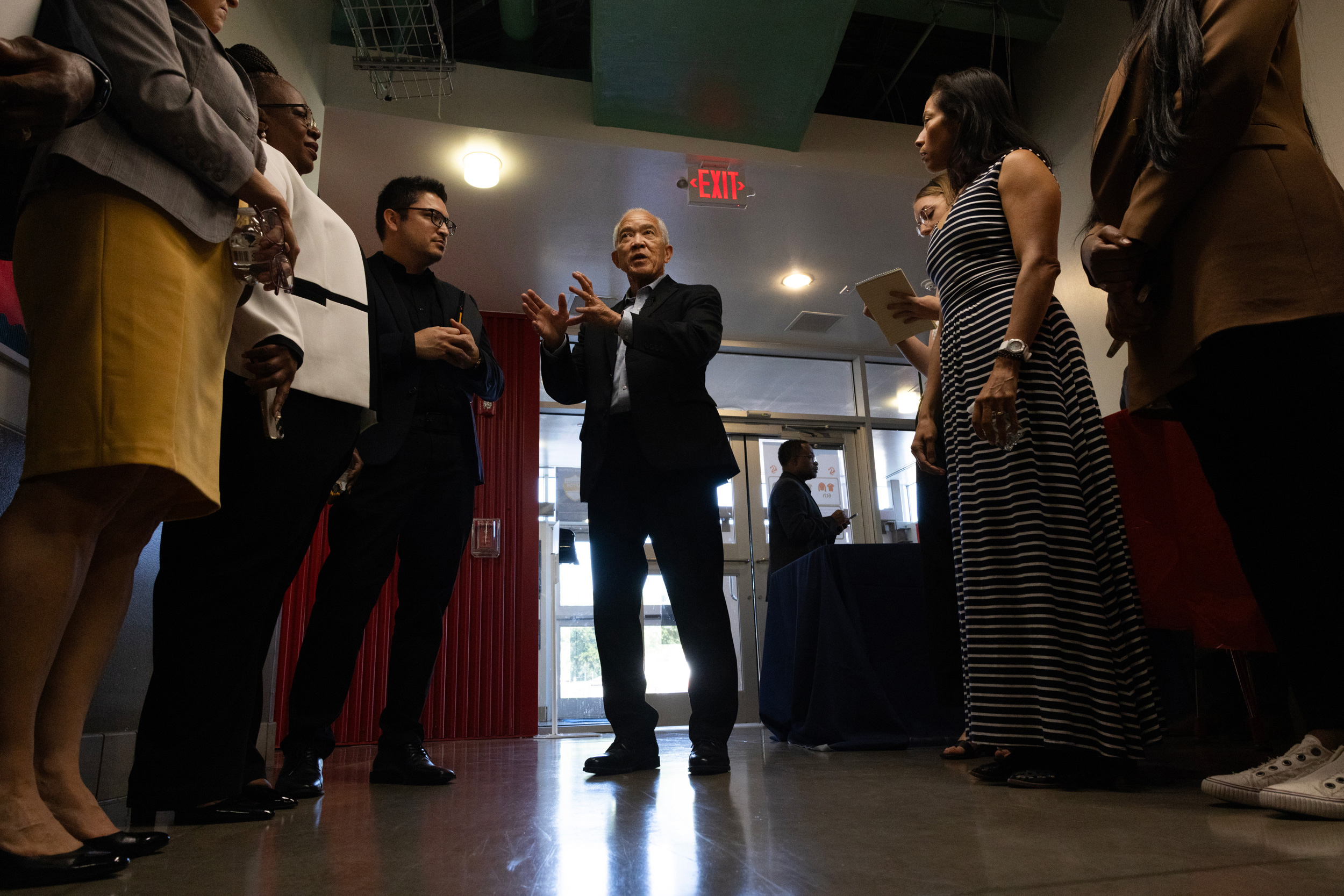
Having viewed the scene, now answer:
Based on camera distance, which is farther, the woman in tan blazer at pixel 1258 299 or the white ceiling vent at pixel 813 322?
the white ceiling vent at pixel 813 322

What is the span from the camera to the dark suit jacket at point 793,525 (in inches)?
142

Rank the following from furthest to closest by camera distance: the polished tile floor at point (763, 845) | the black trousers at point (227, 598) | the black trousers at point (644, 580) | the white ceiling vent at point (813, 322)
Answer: the white ceiling vent at point (813, 322)
the black trousers at point (644, 580)
the black trousers at point (227, 598)
the polished tile floor at point (763, 845)

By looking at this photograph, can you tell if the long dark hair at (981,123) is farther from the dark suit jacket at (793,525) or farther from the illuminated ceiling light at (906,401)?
the illuminated ceiling light at (906,401)

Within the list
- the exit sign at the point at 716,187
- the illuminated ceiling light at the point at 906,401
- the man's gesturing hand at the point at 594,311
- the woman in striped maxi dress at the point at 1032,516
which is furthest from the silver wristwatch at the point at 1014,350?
the illuminated ceiling light at the point at 906,401

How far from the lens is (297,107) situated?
1.56 m

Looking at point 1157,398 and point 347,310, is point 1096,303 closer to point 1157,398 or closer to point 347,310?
point 1157,398

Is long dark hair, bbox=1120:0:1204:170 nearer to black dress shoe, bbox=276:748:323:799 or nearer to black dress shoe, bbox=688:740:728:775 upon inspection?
black dress shoe, bbox=688:740:728:775

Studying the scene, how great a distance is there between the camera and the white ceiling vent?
581cm

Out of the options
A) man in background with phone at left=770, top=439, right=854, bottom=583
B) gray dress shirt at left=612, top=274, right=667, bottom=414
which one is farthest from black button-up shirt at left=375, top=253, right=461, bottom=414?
man in background with phone at left=770, top=439, right=854, bottom=583

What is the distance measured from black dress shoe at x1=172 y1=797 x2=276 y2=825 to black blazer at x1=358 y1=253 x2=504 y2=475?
0.71m

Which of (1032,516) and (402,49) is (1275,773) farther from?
(402,49)

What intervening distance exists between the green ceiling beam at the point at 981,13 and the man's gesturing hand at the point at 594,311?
273 centimetres

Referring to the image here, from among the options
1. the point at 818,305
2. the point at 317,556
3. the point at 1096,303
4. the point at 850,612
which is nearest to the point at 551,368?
the point at 850,612

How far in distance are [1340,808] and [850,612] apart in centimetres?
176
